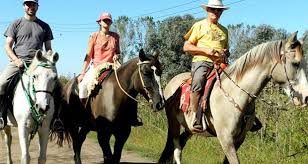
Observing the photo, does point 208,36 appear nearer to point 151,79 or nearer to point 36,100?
point 151,79

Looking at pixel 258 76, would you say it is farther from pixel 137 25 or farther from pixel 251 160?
pixel 137 25

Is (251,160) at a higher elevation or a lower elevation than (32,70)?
lower

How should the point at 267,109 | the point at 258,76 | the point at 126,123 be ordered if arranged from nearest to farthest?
1. the point at 258,76
2. the point at 126,123
3. the point at 267,109

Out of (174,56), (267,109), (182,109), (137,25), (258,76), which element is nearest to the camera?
(258,76)

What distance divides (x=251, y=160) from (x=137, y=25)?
58.2 metres

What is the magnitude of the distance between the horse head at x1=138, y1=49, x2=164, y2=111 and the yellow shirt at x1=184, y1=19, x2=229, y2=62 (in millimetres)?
698

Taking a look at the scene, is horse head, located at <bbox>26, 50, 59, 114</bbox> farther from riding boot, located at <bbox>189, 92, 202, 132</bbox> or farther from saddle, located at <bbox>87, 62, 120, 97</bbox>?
riding boot, located at <bbox>189, 92, 202, 132</bbox>

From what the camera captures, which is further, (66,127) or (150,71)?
(66,127)

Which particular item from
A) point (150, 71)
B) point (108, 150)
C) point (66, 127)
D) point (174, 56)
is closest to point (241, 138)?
point (150, 71)

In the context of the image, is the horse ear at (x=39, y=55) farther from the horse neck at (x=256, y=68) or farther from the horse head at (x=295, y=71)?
the horse head at (x=295, y=71)

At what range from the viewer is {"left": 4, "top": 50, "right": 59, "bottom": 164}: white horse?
6316 mm

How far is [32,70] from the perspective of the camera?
6574 mm

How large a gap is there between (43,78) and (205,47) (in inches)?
97.7

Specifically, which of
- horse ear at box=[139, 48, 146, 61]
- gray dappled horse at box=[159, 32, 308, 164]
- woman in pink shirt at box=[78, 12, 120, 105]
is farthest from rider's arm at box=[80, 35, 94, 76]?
gray dappled horse at box=[159, 32, 308, 164]
